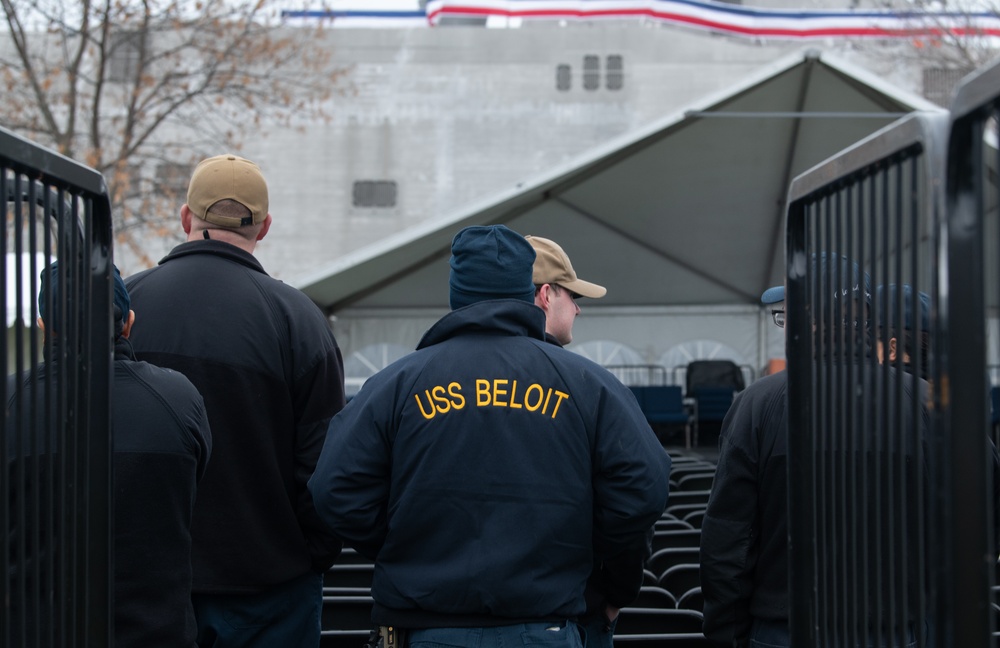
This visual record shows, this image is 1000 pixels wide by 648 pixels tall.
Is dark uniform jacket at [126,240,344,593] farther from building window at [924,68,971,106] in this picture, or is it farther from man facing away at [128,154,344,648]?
building window at [924,68,971,106]

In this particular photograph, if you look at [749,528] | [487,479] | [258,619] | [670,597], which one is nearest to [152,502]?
[258,619]

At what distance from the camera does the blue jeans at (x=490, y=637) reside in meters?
2.41

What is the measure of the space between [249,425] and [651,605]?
1.57 metres

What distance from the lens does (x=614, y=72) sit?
25.2 metres

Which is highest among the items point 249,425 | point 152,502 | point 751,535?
point 249,425

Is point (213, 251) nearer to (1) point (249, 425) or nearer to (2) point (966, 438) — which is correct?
(1) point (249, 425)

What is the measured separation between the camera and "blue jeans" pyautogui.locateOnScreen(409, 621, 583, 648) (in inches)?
94.7

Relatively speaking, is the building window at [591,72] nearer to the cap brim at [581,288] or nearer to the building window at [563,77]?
the building window at [563,77]

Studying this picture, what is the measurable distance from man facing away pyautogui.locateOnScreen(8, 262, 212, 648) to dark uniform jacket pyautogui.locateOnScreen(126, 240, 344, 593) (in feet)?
1.06

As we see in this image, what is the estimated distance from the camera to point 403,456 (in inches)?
98.5

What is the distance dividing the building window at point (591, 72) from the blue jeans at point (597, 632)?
23.1 meters

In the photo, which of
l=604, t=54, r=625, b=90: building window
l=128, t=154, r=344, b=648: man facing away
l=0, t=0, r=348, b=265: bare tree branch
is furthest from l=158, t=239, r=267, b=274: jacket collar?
l=604, t=54, r=625, b=90: building window

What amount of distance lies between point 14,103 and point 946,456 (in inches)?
716

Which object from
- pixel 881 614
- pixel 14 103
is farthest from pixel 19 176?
pixel 14 103
